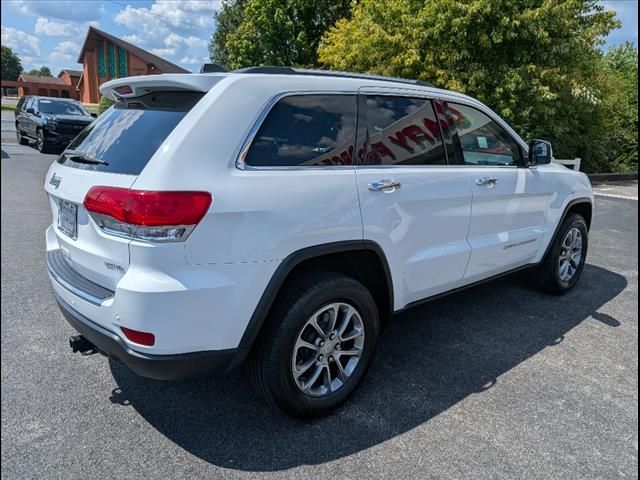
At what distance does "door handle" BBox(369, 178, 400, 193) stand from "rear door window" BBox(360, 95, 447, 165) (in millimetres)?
132

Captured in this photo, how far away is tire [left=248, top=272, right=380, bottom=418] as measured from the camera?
2.50 meters

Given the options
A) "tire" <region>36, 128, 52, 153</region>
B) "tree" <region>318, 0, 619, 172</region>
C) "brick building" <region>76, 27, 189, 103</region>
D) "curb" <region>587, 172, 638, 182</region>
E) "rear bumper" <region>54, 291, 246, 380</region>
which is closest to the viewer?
"rear bumper" <region>54, 291, 246, 380</region>

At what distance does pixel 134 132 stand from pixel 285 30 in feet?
66.8

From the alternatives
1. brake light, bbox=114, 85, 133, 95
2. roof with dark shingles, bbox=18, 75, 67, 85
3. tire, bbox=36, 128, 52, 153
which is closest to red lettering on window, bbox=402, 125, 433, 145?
brake light, bbox=114, 85, 133, 95

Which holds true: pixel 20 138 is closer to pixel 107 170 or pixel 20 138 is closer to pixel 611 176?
pixel 107 170

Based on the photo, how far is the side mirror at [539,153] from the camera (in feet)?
13.6

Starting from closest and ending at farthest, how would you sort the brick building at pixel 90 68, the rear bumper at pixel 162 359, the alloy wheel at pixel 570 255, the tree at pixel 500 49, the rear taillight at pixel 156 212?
1. the rear taillight at pixel 156 212
2. the rear bumper at pixel 162 359
3. the alloy wheel at pixel 570 255
4. the brick building at pixel 90 68
5. the tree at pixel 500 49

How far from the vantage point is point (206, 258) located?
2180mm

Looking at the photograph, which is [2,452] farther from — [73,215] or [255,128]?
[255,128]

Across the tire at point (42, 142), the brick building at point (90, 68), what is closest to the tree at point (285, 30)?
the brick building at point (90, 68)

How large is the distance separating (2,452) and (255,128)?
1.94m

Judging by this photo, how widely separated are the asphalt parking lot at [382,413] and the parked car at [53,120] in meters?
11.8

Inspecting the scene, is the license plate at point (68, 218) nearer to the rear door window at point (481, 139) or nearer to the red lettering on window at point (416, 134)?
the red lettering on window at point (416, 134)

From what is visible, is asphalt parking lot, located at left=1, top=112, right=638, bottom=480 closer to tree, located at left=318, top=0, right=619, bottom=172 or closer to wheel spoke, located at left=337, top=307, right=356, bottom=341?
wheel spoke, located at left=337, top=307, right=356, bottom=341
